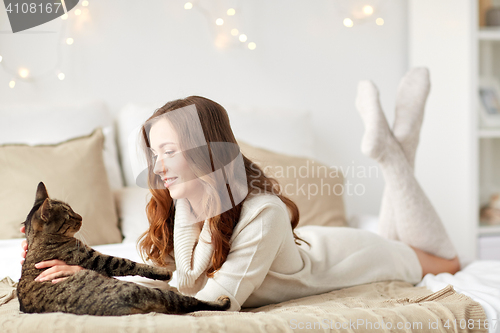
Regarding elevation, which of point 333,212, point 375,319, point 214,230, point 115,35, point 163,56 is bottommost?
point 333,212

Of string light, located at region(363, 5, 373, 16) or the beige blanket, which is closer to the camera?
the beige blanket

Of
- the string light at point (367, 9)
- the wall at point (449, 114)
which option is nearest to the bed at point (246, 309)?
the wall at point (449, 114)

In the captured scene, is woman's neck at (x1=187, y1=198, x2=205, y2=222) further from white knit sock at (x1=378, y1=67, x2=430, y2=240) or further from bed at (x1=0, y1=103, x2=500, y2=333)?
white knit sock at (x1=378, y1=67, x2=430, y2=240)

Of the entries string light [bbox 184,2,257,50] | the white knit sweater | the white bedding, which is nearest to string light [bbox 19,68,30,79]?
string light [bbox 184,2,257,50]

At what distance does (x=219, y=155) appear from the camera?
663mm

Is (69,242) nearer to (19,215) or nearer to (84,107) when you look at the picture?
(19,215)

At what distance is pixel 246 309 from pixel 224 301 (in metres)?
0.15

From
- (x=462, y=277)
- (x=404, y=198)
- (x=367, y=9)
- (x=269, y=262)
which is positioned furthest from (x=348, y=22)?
(x=269, y=262)

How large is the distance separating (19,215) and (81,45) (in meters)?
1.24

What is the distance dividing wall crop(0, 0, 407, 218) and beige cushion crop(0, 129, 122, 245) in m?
0.49

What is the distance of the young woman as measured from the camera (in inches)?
25.1

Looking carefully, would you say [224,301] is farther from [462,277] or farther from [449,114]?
[449,114]

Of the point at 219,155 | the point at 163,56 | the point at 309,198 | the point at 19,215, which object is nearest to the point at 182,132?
the point at 219,155

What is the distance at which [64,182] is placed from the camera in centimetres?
74
